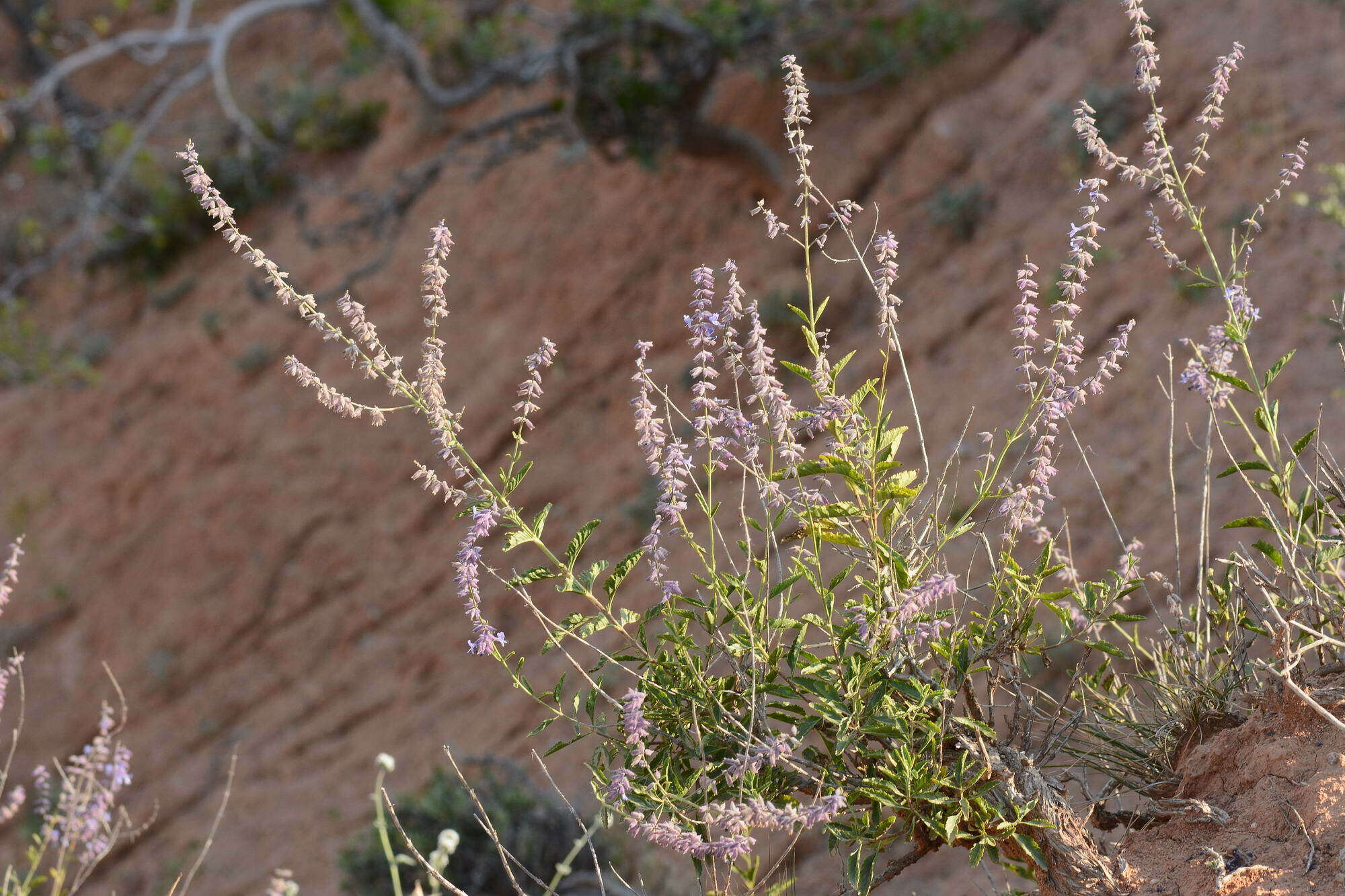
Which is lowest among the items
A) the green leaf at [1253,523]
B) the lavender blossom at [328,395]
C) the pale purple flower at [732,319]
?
the green leaf at [1253,523]

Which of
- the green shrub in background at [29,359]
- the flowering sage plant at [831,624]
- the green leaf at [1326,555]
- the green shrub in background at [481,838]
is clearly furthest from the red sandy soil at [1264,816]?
the green shrub in background at [29,359]

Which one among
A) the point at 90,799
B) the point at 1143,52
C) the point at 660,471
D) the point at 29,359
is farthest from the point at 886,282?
the point at 29,359

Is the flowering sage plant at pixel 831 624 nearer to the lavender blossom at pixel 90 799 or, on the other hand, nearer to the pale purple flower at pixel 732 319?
the pale purple flower at pixel 732 319

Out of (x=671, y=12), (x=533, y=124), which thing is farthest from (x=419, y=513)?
(x=671, y=12)

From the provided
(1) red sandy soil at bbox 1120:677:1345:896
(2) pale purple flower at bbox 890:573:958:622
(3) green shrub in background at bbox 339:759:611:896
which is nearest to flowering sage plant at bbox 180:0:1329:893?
(2) pale purple flower at bbox 890:573:958:622

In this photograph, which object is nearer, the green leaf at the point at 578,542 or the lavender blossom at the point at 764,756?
the lavender blossom at the point at 764,756

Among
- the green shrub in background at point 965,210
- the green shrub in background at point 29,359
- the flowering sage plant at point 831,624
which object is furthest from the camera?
the green shrub in background at point 29,359

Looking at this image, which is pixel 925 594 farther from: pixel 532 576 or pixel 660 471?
pixel 532 576

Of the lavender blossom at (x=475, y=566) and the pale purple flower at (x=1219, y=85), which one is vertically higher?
the pale purple flower at (x=1219, y=85)

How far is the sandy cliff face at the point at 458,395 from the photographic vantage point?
245 inches

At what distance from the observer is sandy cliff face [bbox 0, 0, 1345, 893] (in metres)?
6.21

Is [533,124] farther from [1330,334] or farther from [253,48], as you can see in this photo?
[1330,334]

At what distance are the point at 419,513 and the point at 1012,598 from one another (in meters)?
7.46

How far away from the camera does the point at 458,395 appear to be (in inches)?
363
